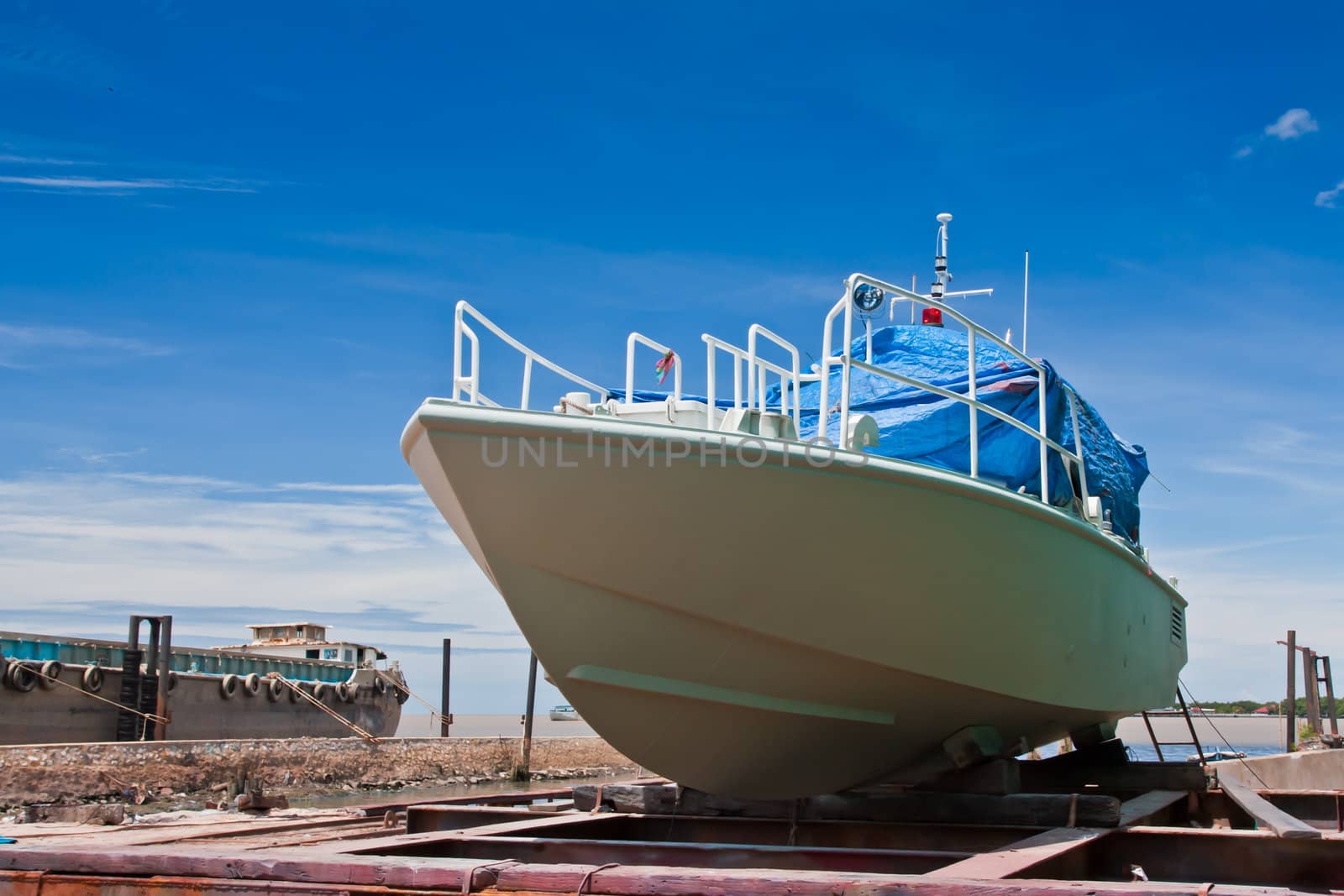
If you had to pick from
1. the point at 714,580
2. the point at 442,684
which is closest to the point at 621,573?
the point at 714,580

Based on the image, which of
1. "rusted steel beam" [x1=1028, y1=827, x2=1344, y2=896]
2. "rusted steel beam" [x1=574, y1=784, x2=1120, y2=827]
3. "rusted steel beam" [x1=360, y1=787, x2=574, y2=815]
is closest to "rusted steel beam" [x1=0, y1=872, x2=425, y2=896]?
"rusted steel beam" [x1=1028, y1=827, x2=1344, y2=896]

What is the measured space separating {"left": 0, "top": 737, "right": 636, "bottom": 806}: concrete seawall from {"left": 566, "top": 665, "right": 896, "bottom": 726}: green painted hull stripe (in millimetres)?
11248

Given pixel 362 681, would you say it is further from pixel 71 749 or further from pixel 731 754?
pixel 731 754

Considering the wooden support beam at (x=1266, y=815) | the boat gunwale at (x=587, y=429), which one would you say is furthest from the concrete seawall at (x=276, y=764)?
the boat gunwale at (x=587, y=429)

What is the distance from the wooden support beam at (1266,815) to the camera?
4.46 meters

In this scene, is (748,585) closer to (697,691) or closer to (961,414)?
(697,691)

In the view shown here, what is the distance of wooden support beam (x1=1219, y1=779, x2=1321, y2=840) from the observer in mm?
4461

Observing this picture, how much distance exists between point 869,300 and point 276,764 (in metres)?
16.4

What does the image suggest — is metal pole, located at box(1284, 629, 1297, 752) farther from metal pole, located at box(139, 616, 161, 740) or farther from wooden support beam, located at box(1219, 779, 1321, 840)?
metal pole, located at box(139, 616, 161, 740)

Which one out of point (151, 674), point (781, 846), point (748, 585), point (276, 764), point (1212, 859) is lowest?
point (276, 764)

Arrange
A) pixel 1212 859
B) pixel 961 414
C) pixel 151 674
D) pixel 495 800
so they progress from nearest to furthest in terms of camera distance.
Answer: pixel 1212 859, pixel 961 414, pixel 495 800, pixel 151 674

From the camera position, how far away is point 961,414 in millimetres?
6793

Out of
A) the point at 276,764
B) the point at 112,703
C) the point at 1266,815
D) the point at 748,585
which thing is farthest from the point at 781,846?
the point at 112,703

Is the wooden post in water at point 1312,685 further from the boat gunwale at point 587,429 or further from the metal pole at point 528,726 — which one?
the boat gunwale at point 587,429
